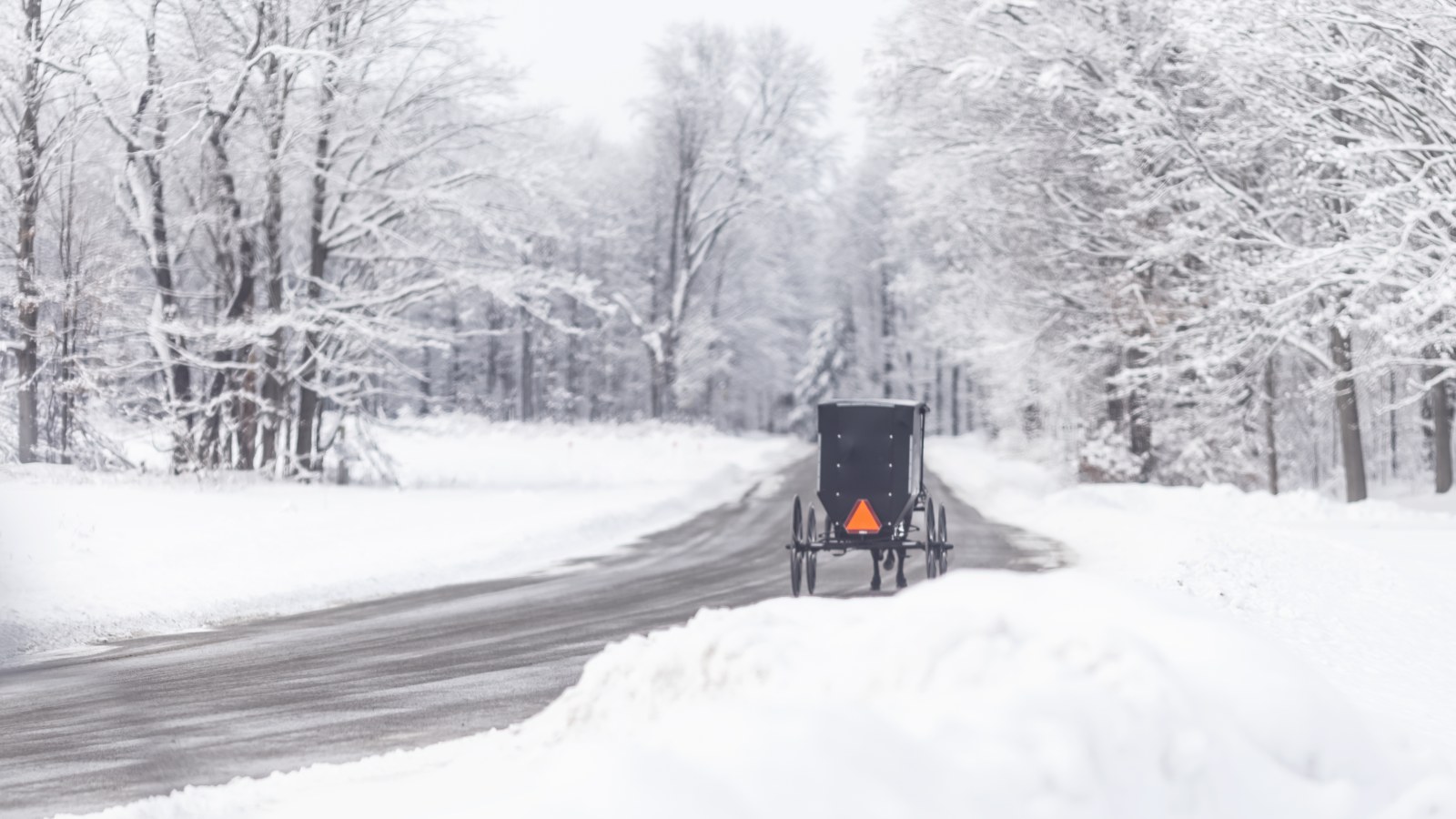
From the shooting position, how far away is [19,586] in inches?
486

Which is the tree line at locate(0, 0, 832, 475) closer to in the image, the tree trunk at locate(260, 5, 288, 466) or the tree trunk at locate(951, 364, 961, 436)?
the tree trunk at locate(260, 5, 288, 466)

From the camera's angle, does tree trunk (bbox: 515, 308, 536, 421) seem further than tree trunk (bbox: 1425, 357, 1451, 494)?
Yes

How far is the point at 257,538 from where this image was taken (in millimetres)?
16562

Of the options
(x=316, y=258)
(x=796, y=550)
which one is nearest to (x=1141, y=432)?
(x=796, y=550)

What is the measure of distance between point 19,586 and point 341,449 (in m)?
13.3

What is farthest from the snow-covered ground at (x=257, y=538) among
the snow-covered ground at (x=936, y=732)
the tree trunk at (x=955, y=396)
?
the tree trunk at (x=955, y=396)

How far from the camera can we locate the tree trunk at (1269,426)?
1166 inches

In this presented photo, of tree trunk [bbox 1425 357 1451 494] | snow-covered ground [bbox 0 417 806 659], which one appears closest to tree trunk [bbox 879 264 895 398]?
tree trunk [bbox 1425 357 1451 494]

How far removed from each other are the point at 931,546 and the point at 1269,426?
2430 centimetres

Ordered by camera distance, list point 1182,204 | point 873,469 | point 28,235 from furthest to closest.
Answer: point 1182,204 → point 28,235 → point 873,469

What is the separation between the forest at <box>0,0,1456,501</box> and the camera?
19.8 m

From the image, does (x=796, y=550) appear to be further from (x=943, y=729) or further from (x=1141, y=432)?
(x=1141, y=432)

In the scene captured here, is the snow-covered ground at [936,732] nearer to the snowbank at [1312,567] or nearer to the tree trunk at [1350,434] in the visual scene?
the snowbank at [1312,567]

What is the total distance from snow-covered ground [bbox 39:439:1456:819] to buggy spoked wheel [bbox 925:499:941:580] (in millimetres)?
6774
